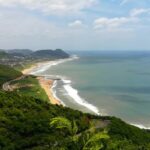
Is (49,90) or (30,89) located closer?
(30,89)

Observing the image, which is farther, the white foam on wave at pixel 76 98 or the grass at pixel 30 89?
the grass at pixel 30 89

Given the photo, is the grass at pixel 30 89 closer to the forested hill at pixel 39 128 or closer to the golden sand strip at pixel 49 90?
the golden sand strip at pixel 49 90

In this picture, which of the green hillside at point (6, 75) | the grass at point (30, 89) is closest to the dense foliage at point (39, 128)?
the grass at point (30, 89)

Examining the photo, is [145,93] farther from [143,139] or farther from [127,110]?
[143,139]

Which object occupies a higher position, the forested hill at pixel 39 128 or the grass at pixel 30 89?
the forested hill at pixel 39 128

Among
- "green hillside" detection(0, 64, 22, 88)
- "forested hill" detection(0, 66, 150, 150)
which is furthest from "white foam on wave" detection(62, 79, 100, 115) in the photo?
"forested hill" detection(0, 66, 150, 150)

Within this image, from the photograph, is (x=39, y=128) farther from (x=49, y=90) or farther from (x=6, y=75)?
(x=6, y=75)

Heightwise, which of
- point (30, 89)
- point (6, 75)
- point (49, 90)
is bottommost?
point (49, 90)

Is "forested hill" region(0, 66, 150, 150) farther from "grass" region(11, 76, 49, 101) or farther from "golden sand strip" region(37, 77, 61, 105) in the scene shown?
"grass" region(11, 76, 49, 101)

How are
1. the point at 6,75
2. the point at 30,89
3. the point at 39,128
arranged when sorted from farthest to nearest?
the point at 6,75 < the point at 30,89 < the point at 39,128

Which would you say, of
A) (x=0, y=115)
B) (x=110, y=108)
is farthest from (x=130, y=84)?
(x=0, y=115)

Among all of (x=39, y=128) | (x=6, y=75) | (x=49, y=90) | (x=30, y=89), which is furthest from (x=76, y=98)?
(x=39, y=128)
